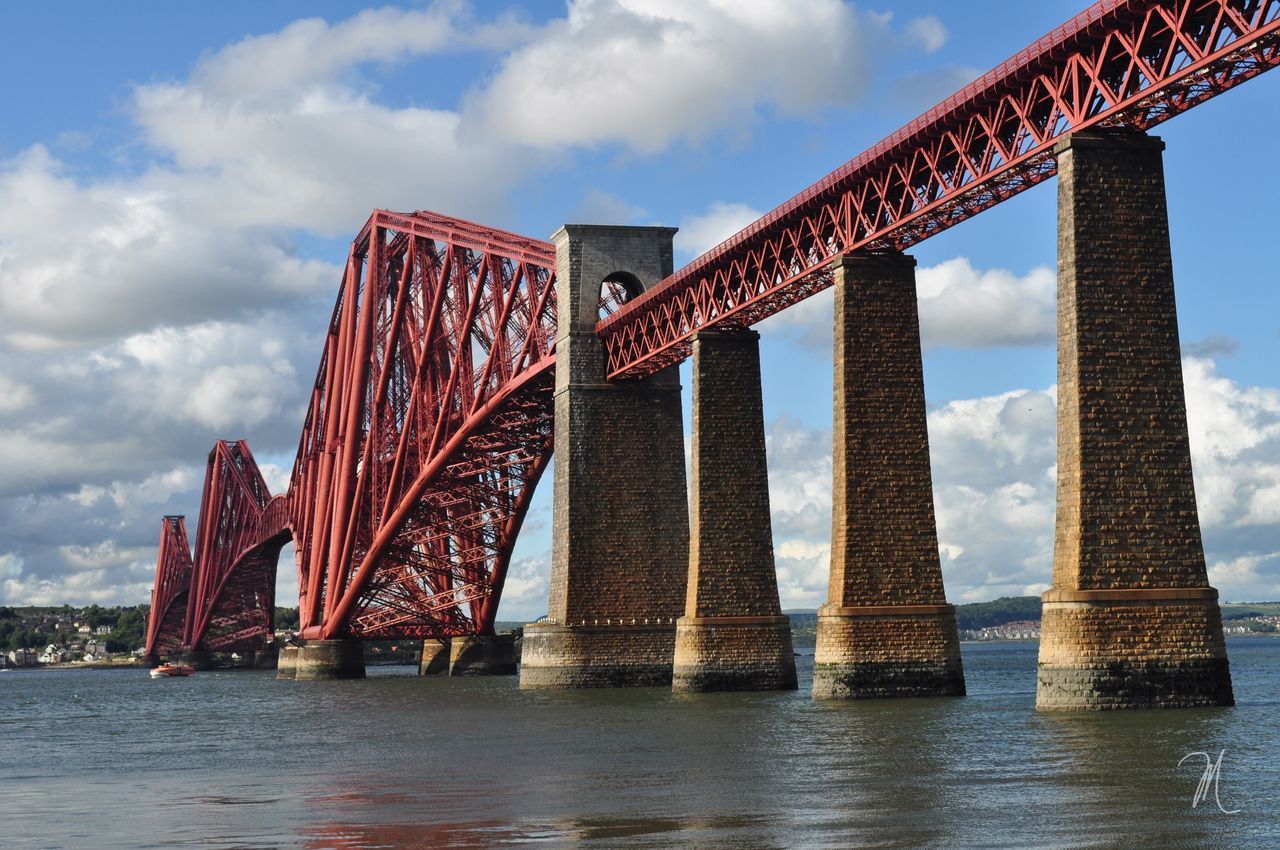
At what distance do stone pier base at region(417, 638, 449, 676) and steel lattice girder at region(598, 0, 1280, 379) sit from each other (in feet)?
136

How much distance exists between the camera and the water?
77.5 ft

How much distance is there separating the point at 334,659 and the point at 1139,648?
67873mm

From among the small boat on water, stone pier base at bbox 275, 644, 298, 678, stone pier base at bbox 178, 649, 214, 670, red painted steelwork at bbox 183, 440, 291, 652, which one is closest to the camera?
stone pier base at bbox 275, 644, 298, 678

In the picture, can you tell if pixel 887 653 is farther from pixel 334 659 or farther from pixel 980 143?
pixel 334 659

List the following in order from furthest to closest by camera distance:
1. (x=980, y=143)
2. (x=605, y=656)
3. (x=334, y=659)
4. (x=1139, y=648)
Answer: (x=334, y=659)
(x=605, y=656)
(x=980, y=143)
(x=1139, y=648)

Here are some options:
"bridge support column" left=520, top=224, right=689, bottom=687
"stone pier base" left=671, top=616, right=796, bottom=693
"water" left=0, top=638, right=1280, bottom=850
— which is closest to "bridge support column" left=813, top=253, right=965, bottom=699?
"water" left=0, top=638, right=1280, bottom=850

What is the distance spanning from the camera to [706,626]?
2338 inches

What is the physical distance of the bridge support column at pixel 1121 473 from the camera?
3825 centimetres

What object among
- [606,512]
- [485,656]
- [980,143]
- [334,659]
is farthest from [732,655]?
[334,659]

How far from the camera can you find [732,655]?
59.4 metres

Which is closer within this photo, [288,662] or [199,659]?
[288,662]

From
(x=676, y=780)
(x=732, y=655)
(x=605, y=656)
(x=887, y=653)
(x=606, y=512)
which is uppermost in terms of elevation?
(x=606, y=512)

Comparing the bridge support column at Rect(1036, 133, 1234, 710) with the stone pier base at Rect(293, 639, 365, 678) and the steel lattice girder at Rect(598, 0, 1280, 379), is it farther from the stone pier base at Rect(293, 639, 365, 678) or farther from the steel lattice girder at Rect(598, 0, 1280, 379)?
the stone pier base at Rect(293, 639, 365, 678)

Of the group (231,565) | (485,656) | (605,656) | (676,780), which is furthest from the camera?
(231,565)
